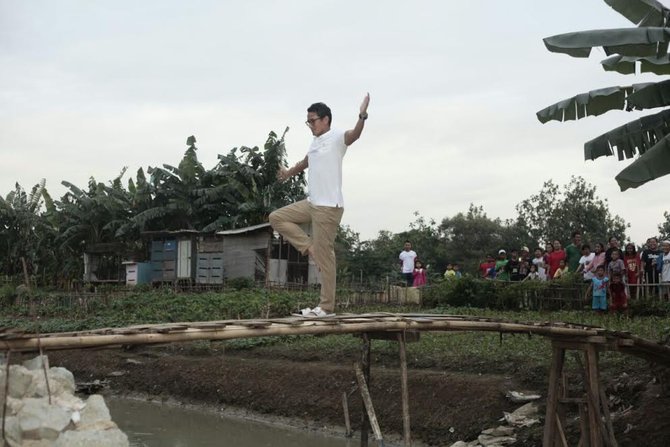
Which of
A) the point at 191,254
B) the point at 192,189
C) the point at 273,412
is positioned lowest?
the point at 273,412

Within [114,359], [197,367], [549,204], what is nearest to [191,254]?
[114,359]

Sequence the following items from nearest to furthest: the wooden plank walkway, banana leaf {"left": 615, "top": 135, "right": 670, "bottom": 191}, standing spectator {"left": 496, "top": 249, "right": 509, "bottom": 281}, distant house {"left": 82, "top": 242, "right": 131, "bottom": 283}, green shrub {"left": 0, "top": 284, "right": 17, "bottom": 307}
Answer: the wooden plank walkway
banana leaf {"left": 615, "top": 135, "right": 670, "bottom": 191}
standing spectator {"left": 496, "top": 249, "right": 509, "bottom": 281}
green shrub {"left": 0, "top": 284, "right": 17, "bottom": 307}
distant house {"left": 82, "top": 242, "right": 131, "bottom": 283}

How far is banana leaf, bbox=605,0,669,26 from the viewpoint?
28.2 feet

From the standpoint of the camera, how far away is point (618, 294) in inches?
544

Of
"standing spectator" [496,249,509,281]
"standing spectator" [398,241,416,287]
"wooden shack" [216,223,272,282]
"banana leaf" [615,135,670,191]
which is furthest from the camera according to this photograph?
"wooden shack" [216,223,272,282]

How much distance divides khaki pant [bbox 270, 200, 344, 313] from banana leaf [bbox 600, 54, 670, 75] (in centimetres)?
379

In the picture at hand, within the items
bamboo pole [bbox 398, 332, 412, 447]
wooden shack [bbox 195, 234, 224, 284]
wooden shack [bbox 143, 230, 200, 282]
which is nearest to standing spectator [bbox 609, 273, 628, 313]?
bamboo pole [bbox 398, 332, 412, 447]

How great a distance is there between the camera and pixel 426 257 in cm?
3369

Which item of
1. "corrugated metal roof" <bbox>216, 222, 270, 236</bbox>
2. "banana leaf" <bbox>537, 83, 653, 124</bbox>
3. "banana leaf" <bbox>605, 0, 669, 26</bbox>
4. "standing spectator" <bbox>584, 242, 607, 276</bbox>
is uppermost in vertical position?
"banana leaf" <bbox>605, 0, 669, 26</bbox>

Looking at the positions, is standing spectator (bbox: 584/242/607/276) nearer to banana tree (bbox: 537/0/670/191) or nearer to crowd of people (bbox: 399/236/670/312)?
crowd of people (bbox: 399/236/670/312)

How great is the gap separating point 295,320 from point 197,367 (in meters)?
10.2

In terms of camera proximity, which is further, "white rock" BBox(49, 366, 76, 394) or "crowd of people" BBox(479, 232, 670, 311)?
"crowd of people" BBox(479, 232, 670, 311)

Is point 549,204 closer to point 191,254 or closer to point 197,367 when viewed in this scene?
point 191,254

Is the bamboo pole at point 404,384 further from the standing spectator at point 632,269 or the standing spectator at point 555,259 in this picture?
the standing spectator at point 555,259
